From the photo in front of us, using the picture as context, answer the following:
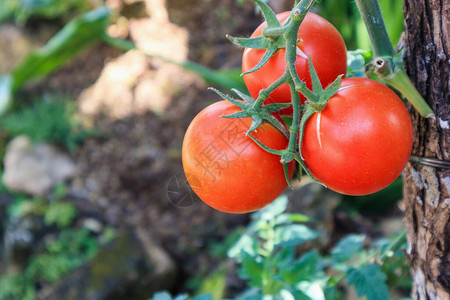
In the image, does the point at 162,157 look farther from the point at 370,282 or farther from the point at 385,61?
the point at 385,61

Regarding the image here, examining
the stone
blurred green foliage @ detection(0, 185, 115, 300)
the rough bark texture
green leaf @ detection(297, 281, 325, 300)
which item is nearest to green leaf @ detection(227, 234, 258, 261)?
green leaf @ detection(297, 281, 325, 300)

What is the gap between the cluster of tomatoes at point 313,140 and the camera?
0.47 metres

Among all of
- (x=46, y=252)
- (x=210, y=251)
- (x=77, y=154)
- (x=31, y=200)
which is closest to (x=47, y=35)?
(x=77, y=154)

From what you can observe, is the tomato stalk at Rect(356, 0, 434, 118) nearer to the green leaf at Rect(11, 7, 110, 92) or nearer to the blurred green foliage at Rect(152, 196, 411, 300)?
the blurred green foliage at Rect(152, 196, 411, 300)

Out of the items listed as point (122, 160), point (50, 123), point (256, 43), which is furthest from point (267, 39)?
point (50, 123)

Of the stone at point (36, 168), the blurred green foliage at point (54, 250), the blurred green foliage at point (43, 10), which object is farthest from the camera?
the blurred green foliage at point (43, 10)

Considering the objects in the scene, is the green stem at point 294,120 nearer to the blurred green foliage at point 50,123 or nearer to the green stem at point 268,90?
the green stem at point 268,90

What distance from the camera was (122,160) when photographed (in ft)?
8.29

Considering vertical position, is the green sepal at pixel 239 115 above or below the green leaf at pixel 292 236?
above

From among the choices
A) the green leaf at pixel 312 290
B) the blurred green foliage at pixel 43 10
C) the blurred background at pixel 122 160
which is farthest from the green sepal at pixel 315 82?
the blurred green foliage at pixel 43 10

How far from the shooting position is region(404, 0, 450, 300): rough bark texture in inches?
21.2

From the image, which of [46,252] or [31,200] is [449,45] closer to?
[46,252]

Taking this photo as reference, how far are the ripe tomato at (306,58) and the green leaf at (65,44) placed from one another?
1.85 metres

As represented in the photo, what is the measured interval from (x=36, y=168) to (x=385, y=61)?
2571 millimetres
